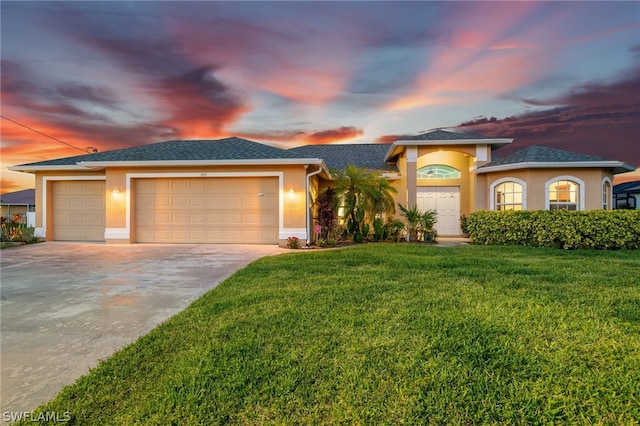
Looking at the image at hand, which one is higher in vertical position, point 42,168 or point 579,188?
point 42,168

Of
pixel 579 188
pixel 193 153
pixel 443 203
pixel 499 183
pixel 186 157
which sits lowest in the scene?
pixel 443 203

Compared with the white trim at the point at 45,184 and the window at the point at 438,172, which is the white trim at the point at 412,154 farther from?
the white trim at the point at 45,184

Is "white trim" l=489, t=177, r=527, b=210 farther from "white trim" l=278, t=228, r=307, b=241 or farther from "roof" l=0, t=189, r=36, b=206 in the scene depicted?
"roof" l=0, t=189, r=36, b=206

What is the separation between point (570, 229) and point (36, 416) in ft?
41.0

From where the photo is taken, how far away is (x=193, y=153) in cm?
1242

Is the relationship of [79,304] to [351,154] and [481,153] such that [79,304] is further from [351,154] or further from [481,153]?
[351,154]

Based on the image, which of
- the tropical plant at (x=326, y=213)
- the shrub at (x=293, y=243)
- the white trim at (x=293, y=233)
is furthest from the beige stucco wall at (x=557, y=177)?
the shrub at (x=293, y=243)

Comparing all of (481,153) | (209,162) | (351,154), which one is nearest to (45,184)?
(209,162)

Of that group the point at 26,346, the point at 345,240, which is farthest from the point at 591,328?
the point at 345,240

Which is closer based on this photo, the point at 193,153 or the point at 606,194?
the point at 193,153

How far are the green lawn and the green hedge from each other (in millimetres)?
5776

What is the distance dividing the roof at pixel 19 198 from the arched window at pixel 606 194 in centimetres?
3946

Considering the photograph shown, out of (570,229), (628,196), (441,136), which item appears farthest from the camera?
(628,196)

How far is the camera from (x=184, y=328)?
353 cm
